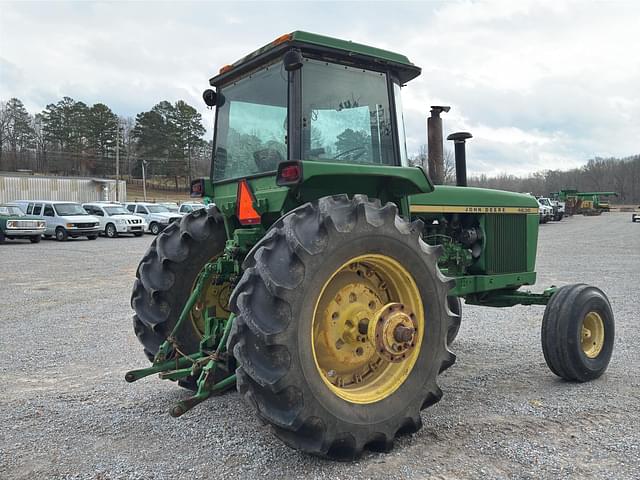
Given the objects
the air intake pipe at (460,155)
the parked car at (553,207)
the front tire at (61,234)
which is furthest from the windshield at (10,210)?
the parked car at (553,207)

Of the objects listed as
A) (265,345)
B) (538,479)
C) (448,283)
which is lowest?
(538,479)

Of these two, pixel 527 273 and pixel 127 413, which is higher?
pixel 527 273

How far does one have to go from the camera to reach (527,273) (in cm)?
569

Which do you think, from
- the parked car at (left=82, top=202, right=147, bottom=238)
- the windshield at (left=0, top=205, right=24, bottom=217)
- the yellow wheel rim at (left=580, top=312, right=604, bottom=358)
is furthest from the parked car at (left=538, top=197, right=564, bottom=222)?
the yellow wheel rim at (left=580, top=312, right=604, bottom=358)

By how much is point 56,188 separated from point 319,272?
48218 millimetres

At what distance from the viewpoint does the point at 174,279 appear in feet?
14.3

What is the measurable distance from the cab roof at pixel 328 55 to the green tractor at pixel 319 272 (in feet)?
0.03

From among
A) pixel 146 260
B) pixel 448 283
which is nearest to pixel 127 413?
pixel 146 260

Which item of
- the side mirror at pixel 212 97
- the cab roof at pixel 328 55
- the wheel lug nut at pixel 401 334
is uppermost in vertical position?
the cab roof at pixel 328 55

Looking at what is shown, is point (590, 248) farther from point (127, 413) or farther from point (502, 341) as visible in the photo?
point (127, 413)

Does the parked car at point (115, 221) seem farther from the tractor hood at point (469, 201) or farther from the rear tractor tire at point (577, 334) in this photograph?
the rear tractor tire at point (577, 334)

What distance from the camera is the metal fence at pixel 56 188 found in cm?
4312

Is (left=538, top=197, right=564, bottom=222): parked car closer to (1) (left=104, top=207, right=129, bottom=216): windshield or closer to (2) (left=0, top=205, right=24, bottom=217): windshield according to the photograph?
(1) (left=104, top=207, right=129, bottom=216): windshield

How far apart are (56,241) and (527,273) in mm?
23480
